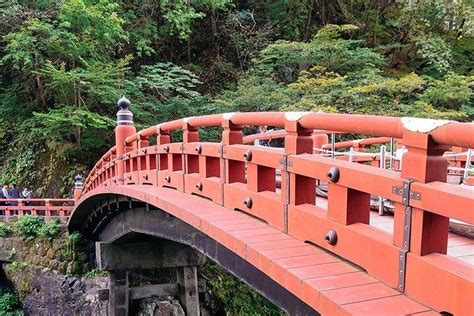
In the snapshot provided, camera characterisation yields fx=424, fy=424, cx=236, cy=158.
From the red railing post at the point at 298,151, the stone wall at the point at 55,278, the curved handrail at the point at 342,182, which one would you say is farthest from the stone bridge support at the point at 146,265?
the red railing post at the point at 298,151

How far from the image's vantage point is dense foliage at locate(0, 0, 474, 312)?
12.9 m

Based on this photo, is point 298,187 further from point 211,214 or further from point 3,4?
point 3,4

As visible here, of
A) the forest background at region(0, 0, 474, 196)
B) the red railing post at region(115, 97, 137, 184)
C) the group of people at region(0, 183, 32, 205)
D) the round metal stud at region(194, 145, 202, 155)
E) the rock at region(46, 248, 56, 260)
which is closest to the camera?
the round metal stud at region(194, 145, 202, 155)

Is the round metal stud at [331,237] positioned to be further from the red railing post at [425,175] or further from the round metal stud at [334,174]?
the red railing post at [425,175]

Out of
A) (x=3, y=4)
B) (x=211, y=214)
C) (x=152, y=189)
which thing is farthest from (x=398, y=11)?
(x=211, y=214)

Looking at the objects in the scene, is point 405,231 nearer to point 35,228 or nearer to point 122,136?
point 122,136

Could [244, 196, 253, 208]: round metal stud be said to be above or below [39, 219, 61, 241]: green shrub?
above

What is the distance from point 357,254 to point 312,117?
92 centimetres

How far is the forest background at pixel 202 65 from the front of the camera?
509 inches

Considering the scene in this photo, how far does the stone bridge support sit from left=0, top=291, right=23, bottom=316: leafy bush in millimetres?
4807

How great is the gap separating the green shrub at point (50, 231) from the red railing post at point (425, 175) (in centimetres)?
1188

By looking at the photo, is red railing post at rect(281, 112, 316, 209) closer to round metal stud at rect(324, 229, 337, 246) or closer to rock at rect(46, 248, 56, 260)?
round metal stud at rect(324, 229, 337, 246)

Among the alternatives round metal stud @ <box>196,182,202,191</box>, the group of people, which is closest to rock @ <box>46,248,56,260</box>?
the group of people

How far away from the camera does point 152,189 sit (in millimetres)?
5832
